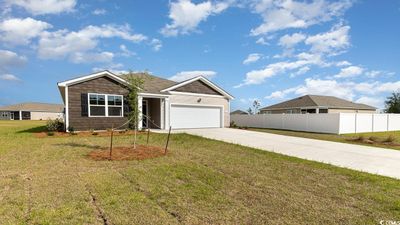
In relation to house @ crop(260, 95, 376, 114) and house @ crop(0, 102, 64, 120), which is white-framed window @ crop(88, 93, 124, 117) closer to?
house @ crop(260, 95, 376, 114)

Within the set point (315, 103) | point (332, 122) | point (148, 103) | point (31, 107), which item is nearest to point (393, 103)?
point (315, 103)

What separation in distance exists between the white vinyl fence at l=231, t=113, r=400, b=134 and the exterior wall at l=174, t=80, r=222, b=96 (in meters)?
7.85

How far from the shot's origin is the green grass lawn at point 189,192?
4410mm

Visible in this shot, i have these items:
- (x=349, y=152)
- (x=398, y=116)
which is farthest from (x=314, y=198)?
(x=398, y=116)

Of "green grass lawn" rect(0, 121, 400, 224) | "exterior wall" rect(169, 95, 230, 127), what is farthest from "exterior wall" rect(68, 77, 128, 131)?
"green grass lawn" rect(0, 121, 400, 224)

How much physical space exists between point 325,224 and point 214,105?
2085 cm

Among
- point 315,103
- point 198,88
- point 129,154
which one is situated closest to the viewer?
point 129,154

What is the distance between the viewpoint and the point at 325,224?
4.21m

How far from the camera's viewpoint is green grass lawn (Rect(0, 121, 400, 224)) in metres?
4.41

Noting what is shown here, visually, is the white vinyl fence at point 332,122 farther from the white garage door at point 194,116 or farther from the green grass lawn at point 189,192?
the green grass lawn at point 189,192

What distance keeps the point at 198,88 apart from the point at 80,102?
999cm

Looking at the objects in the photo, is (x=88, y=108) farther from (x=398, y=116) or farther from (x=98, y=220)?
(x=398, y=116)

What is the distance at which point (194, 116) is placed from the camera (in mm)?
23797

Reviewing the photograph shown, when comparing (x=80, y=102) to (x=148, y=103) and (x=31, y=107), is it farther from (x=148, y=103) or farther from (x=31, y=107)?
(x=31, y=107)
